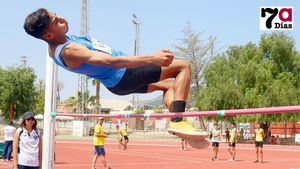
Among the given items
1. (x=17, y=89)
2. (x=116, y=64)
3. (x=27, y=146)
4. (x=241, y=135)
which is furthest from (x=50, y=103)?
(x=17, y=89)

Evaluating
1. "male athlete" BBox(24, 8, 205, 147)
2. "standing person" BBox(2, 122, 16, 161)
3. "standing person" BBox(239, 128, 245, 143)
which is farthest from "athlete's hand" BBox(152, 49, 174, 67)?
"standing person" BBox(239, 128, 245, 143)

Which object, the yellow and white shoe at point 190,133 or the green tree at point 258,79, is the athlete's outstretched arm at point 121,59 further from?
the green tree at point 258,79

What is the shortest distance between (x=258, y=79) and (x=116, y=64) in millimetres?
33746

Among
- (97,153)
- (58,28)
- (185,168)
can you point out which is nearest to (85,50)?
(58,28)

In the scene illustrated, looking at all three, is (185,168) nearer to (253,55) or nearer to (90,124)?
(253,55)

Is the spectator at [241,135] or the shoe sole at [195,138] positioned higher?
the shoe sole at [195,138]

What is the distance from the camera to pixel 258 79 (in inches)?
1448

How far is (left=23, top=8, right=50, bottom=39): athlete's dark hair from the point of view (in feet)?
14.1

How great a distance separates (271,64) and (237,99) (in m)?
3.61

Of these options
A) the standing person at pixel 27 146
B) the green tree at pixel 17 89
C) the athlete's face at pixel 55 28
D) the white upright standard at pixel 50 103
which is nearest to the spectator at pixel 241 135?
the green tree at pixel 17 89

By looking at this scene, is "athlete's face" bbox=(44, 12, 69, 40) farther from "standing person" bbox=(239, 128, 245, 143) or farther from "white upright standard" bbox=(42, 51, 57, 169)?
"standing person" bbox=(239, 128, 245, 143)

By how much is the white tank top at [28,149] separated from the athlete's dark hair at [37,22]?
3050 mm

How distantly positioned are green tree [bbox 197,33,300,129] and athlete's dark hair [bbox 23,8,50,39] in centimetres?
3231

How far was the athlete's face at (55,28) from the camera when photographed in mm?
4371
